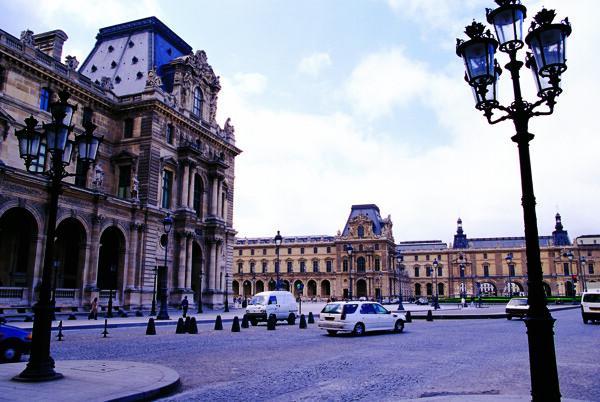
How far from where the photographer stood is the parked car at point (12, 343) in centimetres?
1166

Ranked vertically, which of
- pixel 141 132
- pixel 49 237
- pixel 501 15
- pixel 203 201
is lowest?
pixel 49 237

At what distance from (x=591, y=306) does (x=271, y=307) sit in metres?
17.5

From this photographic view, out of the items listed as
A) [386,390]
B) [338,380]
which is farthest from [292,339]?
[386,390]

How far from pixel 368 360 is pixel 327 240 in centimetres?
9984

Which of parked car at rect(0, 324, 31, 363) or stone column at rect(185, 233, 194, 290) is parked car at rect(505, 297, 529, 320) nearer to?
stone column at rect(185, 233, 194, 290)

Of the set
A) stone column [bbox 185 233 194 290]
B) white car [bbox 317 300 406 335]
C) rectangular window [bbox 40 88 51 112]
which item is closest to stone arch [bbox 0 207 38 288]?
rectangular window [bbox 40 88 51 112]

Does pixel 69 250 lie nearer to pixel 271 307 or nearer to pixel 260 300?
pixel 260 300

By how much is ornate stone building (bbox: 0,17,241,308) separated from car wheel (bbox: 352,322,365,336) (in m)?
18.8

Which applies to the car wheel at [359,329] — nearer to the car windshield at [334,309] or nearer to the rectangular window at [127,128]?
the car windshield at [334,309]

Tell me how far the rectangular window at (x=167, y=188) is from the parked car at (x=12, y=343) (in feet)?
100

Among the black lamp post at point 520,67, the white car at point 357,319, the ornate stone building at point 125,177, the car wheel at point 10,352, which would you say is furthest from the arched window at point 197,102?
the black lamp post at point 520,67

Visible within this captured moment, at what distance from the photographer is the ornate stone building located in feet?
102

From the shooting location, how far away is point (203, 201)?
48031 mm

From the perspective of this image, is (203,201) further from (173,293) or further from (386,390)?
(386,390)
